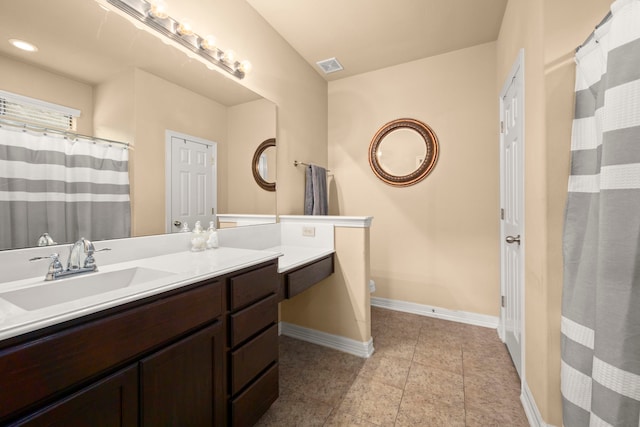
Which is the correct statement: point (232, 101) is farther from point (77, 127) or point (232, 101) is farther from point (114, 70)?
point (77, 127)

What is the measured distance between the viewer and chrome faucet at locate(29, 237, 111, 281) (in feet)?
3.25

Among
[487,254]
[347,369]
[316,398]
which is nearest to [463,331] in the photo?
[487,254]

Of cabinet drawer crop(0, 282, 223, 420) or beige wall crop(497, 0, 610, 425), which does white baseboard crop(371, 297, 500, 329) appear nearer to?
beige wall crop(497, 0, 610, 425)

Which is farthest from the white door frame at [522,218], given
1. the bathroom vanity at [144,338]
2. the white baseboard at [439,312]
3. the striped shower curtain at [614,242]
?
the bathroom vanity at [144,338]

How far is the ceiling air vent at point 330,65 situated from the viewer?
2.87m

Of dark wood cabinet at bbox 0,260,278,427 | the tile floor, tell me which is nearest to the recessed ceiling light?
dark wood cabinet at bbox 0,260,278,427

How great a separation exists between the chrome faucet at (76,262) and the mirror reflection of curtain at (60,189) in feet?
0.33

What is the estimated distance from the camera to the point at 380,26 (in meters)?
2.36

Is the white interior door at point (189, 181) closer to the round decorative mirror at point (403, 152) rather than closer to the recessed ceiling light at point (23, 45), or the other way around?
the recessed ceiling light at point (23, 45)

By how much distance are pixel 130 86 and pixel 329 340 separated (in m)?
2.18

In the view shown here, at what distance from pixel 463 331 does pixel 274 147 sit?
2406 millimetres

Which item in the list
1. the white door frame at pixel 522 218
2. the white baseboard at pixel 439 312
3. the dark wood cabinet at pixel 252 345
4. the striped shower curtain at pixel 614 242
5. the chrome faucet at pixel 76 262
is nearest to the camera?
the striped shower curtain at pixel 614 242

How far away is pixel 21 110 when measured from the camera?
1021mm

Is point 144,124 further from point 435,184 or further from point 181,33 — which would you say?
point 435,184
